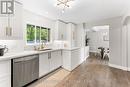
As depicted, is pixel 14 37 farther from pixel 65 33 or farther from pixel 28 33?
pixel 65 33

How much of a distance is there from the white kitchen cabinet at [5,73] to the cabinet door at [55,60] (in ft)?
7.62

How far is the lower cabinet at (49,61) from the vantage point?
4.31 meters

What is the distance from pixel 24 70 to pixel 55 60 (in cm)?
215

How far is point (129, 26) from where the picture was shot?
5.70 m

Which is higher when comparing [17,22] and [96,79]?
[17,22]

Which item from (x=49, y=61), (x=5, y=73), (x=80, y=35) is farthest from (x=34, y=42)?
(x=80, y=35)

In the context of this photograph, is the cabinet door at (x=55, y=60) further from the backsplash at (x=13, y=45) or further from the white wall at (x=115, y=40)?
the white wall at (x=115, y=40)

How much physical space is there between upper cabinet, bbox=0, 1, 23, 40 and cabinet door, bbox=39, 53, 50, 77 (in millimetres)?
1080

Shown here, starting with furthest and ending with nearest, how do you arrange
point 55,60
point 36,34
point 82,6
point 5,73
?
point 36,34 < point 55,60 < point 82,6 < point 5,73

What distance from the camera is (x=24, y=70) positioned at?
132 inches

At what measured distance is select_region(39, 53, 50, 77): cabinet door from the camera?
4246mm

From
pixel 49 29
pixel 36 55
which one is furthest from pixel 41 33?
pixel 36 55

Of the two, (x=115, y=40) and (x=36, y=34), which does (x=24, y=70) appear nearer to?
(x=36, y=34)

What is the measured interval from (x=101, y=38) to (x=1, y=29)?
12.1 meters
